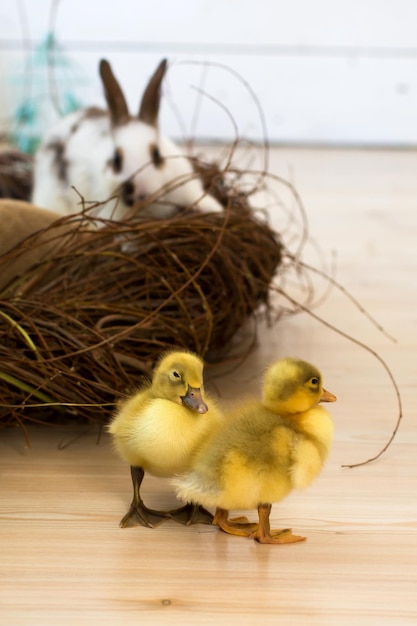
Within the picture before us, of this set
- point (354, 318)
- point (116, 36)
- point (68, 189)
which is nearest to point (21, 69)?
point (116, 36)

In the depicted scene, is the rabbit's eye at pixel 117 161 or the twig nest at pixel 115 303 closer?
the twig nest at pixel 115 303

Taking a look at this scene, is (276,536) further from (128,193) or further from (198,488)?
(128,193)

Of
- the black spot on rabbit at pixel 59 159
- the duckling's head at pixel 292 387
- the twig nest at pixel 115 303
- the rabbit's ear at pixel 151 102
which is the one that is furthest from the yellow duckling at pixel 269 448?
the black spot on rabbit at pixel 59 159

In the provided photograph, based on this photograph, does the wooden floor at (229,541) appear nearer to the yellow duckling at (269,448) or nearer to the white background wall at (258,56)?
the yellow duckling at (269,448)

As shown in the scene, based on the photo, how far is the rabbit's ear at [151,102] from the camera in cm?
160

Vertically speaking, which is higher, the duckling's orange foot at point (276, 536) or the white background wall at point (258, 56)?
the white background wall at point (258, 56)

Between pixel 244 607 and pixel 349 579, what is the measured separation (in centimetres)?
11

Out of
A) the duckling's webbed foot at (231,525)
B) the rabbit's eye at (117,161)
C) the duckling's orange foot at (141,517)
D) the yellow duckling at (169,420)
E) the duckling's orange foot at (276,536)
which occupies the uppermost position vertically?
the rabbit's eye at (117,161)

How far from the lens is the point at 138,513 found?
99cm

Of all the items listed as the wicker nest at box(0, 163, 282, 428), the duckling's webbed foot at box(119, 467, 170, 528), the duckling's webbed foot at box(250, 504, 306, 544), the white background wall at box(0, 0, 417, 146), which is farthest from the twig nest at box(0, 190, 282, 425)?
the white background wall at box(0, 0, 417, 146)

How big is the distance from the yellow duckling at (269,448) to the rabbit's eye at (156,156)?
76 cm

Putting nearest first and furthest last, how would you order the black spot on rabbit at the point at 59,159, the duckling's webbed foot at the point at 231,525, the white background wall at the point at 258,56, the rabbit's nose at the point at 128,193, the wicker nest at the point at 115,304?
1. the duckling's webbed foot at the point at 231,525
2. the wicker nest at the point at 115,304
3. the rabbit's nose at the point at 128,193
4. the black spot on rabbit at the point at 59,159
5. the white background wall at the point at 258,56

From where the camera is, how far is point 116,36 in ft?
11.9

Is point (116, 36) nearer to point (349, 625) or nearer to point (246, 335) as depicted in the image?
point (246, 335)
